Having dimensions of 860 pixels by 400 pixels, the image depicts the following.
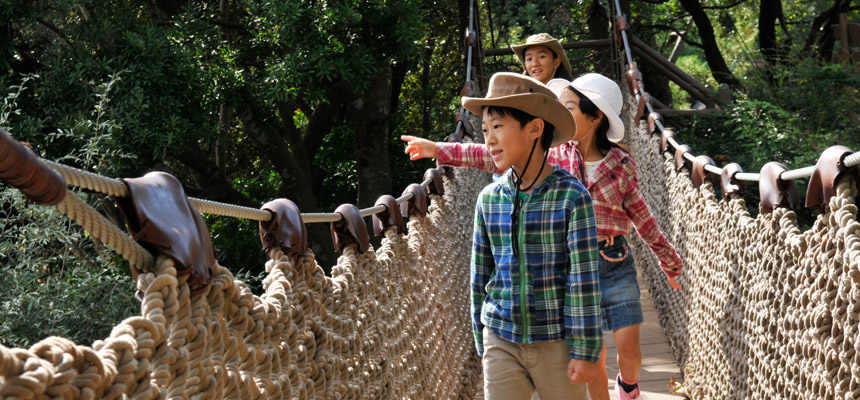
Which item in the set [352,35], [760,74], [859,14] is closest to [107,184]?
[352,35]

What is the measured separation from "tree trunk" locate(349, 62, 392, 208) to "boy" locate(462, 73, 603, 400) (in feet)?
18.4

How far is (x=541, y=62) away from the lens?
11.5 ft

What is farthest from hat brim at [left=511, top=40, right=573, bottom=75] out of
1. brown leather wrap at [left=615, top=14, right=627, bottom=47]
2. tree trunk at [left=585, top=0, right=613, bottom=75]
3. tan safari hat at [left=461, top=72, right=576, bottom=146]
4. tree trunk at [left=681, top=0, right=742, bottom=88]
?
tree trunk at [left=681, top=0, right=742, bottom=88]

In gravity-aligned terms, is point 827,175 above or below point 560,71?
below

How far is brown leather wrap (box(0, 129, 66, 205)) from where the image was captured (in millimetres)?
853

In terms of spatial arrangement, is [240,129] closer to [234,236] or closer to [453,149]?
[234,236]

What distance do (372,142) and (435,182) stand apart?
4.59 metres

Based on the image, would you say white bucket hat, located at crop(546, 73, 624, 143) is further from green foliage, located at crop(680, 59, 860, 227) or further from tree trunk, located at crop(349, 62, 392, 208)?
green foliage, located at crop(680, 59, 860, 227)

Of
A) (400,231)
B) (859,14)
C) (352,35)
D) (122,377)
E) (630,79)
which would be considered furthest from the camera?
(859,14)

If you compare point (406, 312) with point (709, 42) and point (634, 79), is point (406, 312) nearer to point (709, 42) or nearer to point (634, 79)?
point (634, 79)

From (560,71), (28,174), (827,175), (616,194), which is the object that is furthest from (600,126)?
(28,174)

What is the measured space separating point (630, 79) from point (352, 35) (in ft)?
7.59

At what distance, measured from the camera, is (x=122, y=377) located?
0.95 metres

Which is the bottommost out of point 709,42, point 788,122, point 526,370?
point 526,370
